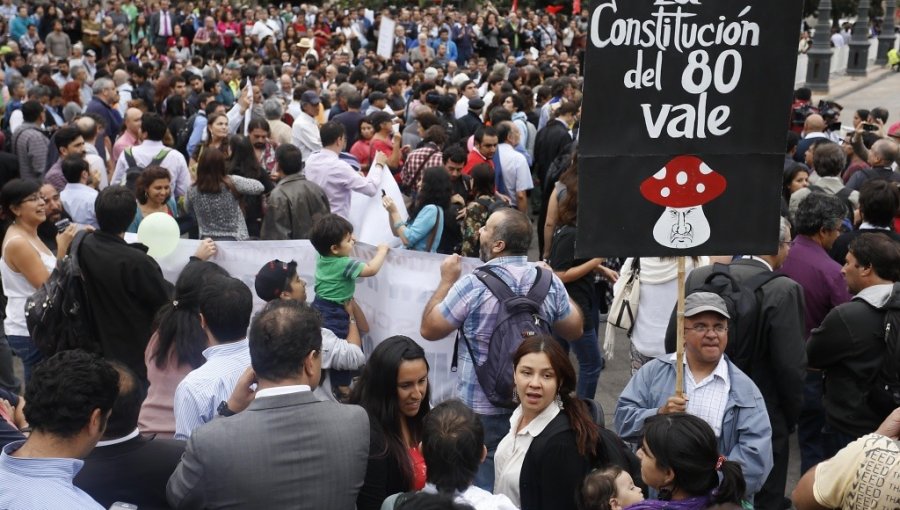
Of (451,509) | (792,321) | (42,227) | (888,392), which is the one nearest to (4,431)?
(451,509)

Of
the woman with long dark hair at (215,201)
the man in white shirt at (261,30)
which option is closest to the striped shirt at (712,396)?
the woman with long dark hair at (215,201)

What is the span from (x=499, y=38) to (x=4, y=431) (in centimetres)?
A: 2601

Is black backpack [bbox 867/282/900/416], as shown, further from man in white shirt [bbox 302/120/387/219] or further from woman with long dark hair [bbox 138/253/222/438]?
man in white shirt [bbox 302/120/387/219]

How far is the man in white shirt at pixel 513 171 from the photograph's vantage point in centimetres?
983

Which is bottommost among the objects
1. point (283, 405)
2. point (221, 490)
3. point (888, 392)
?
point (888, 392)

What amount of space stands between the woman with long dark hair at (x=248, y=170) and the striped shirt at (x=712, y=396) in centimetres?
483

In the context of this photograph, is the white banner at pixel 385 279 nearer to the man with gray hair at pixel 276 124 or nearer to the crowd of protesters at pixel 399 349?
the crowd of protesters at pixel 399 349

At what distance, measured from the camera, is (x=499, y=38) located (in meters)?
28.9

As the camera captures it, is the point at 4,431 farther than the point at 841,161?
No

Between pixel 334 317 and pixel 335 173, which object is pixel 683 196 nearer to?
pixel 334 317

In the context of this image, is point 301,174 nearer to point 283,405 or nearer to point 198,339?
point 198,339

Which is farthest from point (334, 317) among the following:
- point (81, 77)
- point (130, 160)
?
point (81, 77)

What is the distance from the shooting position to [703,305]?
14.9 ft

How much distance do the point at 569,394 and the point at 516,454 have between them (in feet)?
1.08
